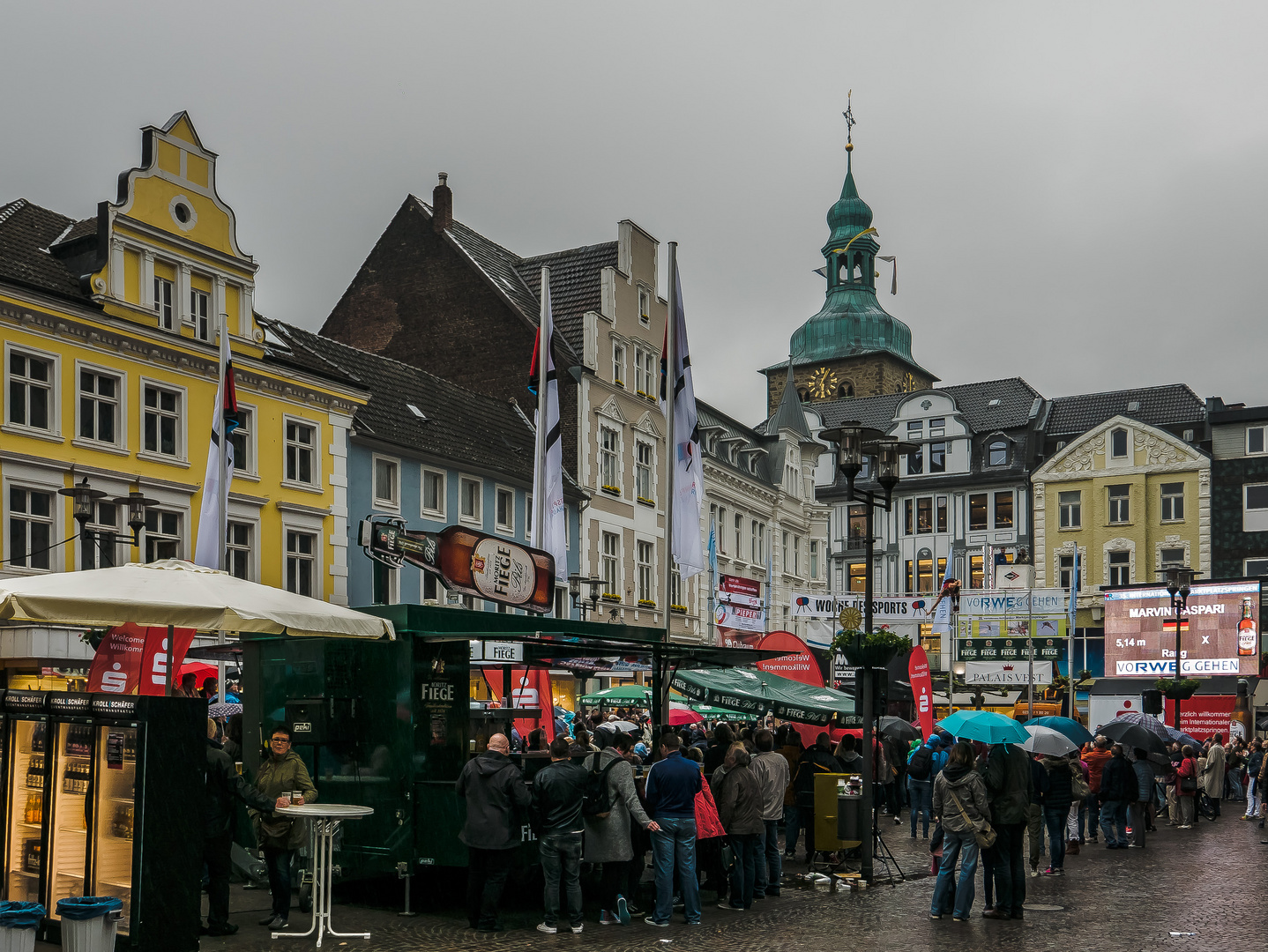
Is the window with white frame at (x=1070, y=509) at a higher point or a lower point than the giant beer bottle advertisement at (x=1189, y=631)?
higher

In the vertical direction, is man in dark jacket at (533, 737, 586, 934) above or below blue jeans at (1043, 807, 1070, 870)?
above

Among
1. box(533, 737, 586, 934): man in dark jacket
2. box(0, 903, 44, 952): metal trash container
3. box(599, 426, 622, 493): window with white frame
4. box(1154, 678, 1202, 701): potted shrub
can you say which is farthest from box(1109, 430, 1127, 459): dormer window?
box(0, 903, 44, 952): metal trash container

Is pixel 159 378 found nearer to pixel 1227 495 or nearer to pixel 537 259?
pixel 537 259

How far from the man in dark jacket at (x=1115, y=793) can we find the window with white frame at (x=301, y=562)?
1764 cm

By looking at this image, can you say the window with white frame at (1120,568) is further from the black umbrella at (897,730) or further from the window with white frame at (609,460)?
the black umbrella at (897,730)

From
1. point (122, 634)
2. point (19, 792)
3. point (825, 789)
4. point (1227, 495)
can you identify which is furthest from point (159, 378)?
point (1227, 495)

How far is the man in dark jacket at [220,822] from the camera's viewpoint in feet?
39.9

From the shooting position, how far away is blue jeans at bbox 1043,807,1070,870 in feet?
62.4

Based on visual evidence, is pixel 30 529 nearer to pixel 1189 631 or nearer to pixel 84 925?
pixel 84 925

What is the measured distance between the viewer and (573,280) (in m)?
47.1

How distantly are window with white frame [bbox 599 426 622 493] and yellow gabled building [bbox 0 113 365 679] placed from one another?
38.3 ft

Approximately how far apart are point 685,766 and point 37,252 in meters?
20.8

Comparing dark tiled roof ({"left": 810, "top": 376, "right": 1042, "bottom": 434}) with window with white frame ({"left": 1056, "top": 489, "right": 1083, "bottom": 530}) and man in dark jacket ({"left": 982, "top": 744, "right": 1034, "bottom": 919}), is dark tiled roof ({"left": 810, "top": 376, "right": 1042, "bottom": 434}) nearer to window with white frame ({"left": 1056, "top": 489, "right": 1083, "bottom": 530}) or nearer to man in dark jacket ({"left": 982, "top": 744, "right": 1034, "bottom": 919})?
window with white frame ({"left": 1056, "top": 489, "right": 1083, "bottom": 530})

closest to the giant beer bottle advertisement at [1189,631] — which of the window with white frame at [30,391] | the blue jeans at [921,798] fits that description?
the blue jeans at [921,798]
